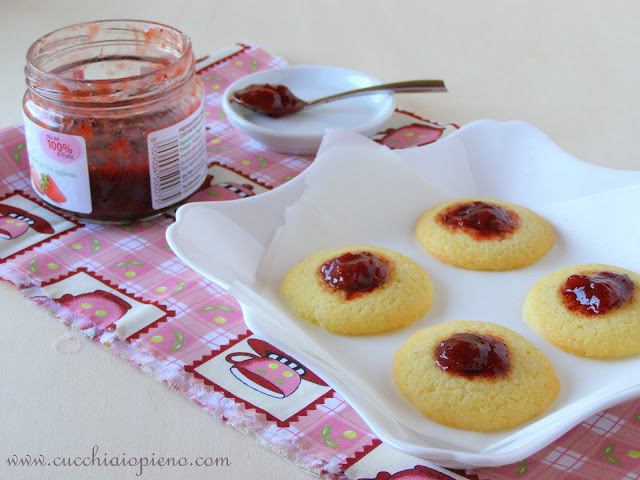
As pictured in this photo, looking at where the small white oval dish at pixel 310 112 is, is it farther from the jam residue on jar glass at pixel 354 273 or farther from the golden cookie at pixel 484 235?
the jam residue on jar glass at pixel 354 273

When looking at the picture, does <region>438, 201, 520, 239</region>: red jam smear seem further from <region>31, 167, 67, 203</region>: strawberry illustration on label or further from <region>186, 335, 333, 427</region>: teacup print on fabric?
<region>31, 167, 67, 203</region>: strawberry illustration on label

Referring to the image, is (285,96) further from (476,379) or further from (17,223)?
(476,379)

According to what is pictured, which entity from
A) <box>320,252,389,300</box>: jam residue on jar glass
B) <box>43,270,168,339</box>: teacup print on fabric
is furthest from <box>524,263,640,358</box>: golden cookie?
<box>43,270,168,339</box>: teacup print on fabric

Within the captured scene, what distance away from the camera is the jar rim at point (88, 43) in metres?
1.50

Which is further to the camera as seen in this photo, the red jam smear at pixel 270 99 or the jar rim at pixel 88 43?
the red jam smear at pixel 270 99

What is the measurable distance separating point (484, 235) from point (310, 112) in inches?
28.4

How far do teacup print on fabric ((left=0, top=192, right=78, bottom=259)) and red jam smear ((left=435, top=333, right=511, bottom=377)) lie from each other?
34.1 inches

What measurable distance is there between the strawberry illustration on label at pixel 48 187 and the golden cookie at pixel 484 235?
73cm

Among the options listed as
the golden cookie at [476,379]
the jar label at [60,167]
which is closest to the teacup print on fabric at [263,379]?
the golden cookie at [476,379]

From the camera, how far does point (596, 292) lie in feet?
4.29

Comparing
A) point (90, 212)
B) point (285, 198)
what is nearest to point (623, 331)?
point (285, 198)

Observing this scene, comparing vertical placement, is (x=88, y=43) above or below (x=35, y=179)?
above

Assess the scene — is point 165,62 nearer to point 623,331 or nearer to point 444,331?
point 444,331

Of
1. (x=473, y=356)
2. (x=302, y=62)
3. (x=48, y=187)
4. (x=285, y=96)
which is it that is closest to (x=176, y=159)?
(x=48, y=187)
